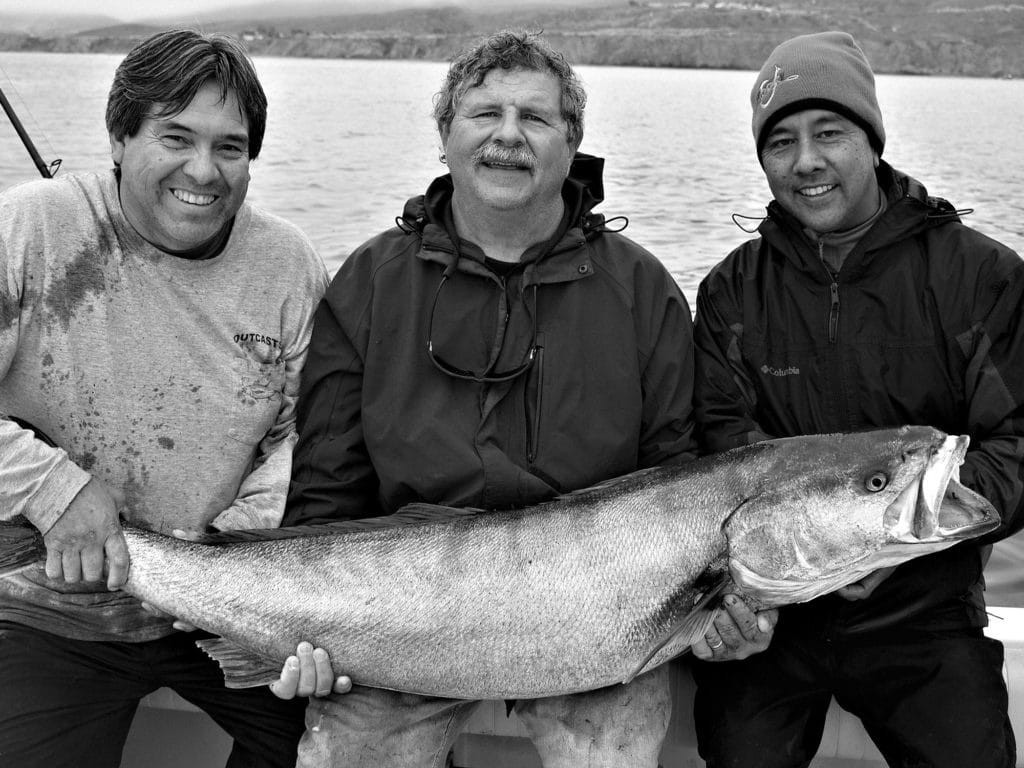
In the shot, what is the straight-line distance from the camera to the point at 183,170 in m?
3.36

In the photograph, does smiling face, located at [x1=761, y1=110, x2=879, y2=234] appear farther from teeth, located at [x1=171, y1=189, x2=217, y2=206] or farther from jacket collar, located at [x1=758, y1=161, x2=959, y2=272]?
teeth, located at [x1=171, y1=189, x2=217, y2=206]

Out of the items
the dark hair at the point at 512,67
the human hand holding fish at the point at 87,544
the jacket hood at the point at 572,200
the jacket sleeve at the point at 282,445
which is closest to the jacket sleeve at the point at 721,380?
the jacket hood at the point at 572,200

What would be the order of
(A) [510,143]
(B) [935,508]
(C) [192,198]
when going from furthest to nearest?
1. (A) [510,143]
2. (C) [192,198]
3. (B) [935,508]

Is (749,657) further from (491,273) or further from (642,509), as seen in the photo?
(491,273)

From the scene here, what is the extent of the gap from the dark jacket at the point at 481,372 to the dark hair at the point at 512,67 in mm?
378

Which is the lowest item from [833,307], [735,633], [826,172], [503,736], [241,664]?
[503,736]

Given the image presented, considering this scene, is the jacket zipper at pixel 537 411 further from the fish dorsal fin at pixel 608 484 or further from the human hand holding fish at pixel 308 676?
the human hand holding fish at pixel 308 676

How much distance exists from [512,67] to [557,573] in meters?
1.80

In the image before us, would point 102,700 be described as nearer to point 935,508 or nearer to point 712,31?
point 935,508

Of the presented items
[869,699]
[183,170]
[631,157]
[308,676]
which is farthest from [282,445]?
[631,157]

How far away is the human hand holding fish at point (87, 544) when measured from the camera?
3.11 m

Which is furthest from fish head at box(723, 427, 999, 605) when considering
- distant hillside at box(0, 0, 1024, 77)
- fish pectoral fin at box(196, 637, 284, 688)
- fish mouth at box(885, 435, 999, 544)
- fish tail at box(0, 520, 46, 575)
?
distant hillside at box(0, 0, 1024, 77)

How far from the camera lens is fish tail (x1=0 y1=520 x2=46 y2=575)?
10.3 ft

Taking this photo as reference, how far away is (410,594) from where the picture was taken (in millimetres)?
3078
